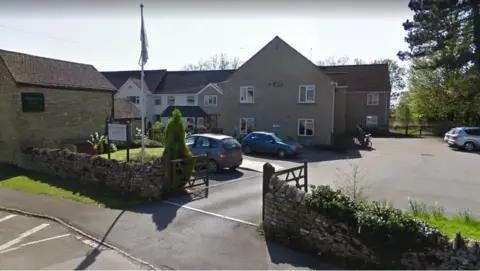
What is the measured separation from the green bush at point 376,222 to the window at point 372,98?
36.0 meters

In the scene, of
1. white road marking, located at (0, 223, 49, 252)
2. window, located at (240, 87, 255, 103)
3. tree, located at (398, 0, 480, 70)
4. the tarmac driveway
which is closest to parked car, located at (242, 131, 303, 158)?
the tarmac driveway

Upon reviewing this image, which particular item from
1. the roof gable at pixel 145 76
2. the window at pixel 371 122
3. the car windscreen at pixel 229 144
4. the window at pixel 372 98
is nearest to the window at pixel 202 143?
the car windscreen at pixel 229 144

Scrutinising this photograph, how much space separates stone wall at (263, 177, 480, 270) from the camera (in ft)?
15.7

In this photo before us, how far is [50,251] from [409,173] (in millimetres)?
14817

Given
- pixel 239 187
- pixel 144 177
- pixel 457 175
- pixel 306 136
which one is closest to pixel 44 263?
pixel 144 177

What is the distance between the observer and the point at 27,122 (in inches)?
658

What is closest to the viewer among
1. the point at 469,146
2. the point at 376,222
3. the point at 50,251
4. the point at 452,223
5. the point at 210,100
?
the point at 376,222

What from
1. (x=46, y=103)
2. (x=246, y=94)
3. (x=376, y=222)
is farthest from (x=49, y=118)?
(x=376, y=222)

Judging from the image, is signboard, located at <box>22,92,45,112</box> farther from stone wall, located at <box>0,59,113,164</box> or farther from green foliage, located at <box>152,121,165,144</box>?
green foliage, located at <box>152,121,165,144</box>

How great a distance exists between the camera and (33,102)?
1703cm

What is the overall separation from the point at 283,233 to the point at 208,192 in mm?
4642

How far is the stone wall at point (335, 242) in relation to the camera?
4.79 m

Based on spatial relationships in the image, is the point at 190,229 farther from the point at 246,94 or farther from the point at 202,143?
the point at 246,94

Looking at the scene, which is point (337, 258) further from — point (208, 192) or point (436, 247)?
point (208, 192)
